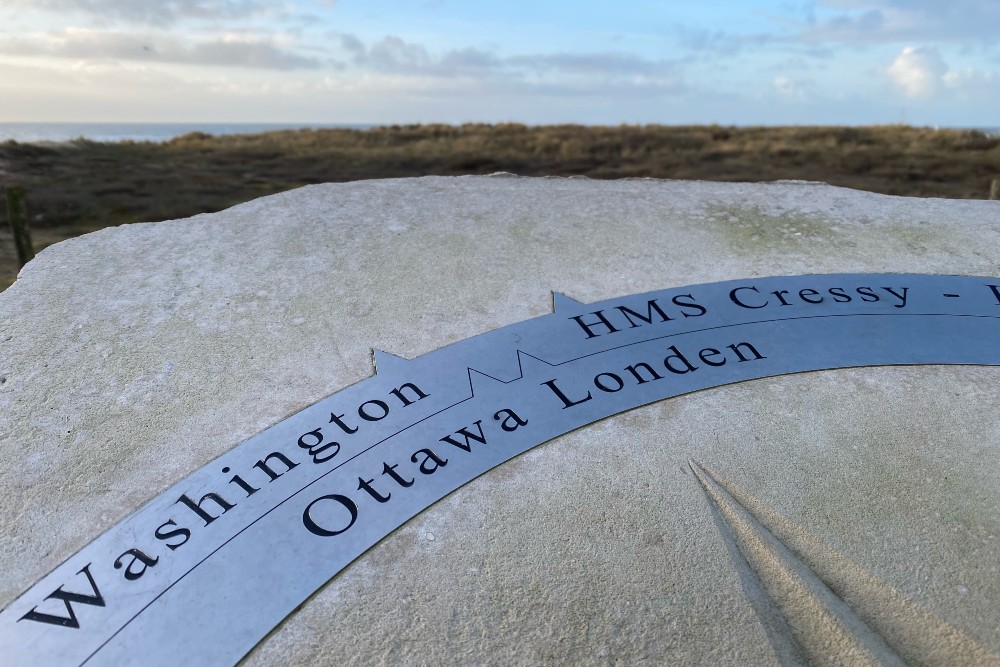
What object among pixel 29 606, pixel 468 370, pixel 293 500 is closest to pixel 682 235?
pixel 468 370

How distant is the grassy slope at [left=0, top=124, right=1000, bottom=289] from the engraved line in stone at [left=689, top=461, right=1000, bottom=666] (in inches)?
200

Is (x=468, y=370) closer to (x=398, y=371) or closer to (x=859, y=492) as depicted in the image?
(x=398, y=371)

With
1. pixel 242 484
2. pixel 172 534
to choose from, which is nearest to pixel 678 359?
pixel 242 484

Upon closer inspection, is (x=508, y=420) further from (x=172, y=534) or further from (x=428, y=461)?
(x=172, y=534)

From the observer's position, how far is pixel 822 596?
8.32 feet

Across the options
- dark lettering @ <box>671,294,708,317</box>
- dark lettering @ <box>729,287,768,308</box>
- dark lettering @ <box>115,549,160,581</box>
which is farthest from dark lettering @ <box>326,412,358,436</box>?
dark lettering @ <box>729,287,768,308</box>

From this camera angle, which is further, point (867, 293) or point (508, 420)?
point (867, 293)

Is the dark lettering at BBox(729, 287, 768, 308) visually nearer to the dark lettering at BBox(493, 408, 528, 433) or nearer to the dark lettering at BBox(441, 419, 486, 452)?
the dark lettering at BBox(493, 408, 528, 433)

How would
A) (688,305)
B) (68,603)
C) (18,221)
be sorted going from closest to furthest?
(68,603), (688,305), (18,221)

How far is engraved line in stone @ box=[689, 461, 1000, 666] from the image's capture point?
7.94ft

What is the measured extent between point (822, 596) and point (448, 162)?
31.1 ft

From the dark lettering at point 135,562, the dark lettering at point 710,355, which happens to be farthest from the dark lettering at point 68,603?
the dark lettering at point 710,355

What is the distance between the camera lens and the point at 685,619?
239 centimetres

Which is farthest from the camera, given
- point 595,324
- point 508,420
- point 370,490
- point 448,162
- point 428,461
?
point 448,162
